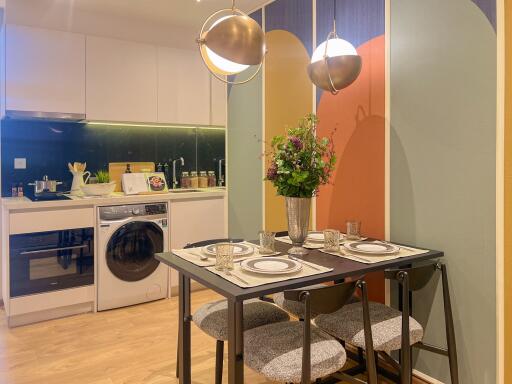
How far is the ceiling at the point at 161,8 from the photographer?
311 cm

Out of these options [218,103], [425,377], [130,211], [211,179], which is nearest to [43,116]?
[130,211]

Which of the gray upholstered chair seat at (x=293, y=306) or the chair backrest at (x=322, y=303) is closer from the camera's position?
the chair backrest at (x=322, y=303)

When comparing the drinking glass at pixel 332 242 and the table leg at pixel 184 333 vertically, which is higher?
the drinking glass at pixel 332 242

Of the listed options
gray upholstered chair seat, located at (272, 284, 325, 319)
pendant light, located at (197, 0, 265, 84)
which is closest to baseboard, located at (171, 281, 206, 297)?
gray upholstered chair seat, located at (272, 284, 325, 319)

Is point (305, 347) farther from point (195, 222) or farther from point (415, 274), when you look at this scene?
point (195, 222)

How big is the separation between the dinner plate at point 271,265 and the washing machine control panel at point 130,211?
74.0 inches

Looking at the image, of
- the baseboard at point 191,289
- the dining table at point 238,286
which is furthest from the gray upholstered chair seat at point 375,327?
the baseboard at point 191,289

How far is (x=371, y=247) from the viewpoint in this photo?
2.18 metres

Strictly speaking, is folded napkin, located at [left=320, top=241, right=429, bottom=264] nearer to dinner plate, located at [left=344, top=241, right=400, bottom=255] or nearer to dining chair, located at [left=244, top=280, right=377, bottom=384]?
dinner plate, located at [left=344, top=241, right=400, bottom=255]

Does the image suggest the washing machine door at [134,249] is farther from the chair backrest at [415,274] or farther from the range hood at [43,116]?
the chair backrest at [415,274]

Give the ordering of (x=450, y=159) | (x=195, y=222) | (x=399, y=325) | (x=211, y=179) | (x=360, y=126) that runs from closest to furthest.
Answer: (x=399, y=325) → (x=450, y=159) → (x=360, y=126) → (x=195, y=222) → (x=211, y=179)

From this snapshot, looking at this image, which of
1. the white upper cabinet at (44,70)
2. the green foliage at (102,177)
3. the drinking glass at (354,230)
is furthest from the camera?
the green foliage at (102,177)

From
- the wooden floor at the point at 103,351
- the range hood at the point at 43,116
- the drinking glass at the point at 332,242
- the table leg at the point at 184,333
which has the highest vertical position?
the range hood at the point at 43,116

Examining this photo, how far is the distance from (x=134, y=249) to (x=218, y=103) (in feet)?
5.48
